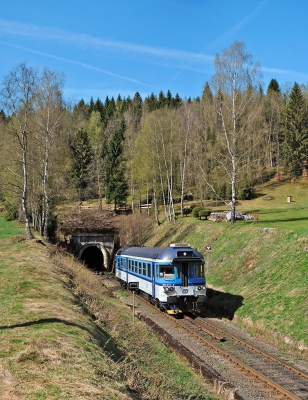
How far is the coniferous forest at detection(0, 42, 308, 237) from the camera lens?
30234 millimetres

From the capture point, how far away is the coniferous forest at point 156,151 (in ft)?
99.2

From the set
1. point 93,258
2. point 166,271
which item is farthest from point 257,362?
point 93,258

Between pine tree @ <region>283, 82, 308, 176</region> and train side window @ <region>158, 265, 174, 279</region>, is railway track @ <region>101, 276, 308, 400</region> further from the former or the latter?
pine tree @ <region>283, 82, 308, 176</region>

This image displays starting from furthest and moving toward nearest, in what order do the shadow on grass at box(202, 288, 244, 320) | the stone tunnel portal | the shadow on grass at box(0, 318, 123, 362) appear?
the stone tunnel portal → the shadow on grass at box(202, 288, 244, 320) → the shadow on grass at box(0, 318, 123, 362)

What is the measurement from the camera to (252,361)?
13.0 metres

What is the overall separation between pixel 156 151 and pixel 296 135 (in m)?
31.2

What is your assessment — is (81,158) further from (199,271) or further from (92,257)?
(199,271)

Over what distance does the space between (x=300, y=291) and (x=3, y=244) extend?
20.6m

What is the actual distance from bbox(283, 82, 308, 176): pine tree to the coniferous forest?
0.58 ft

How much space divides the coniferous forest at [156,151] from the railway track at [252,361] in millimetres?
13720

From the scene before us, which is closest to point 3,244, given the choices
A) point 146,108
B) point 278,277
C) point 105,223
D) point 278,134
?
point 278,277

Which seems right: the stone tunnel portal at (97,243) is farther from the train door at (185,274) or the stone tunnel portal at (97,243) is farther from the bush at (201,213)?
the train door at (185,274)

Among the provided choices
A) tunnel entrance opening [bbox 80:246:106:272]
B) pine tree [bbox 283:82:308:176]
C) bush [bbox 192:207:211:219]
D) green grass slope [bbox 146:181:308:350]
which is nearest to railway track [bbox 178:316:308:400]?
green grass slope [bbox 146:181:308:350]

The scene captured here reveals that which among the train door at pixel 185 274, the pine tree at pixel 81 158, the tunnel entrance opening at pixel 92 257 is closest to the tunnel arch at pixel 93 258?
the tunnel entrance opening at pixel 92 257
